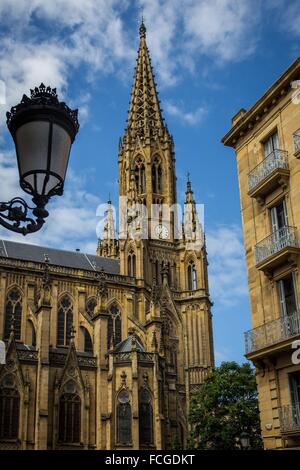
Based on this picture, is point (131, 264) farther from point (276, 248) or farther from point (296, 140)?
point (296, 140)

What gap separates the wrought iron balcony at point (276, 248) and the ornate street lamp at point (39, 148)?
12565mm


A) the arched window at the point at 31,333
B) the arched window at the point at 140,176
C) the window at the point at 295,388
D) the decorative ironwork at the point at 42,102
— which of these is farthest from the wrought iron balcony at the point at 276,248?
the arched window at the point at 140,176

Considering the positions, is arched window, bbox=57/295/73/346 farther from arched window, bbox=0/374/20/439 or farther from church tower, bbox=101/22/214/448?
arched window, bbox=0/374/20/439

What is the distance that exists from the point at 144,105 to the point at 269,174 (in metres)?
48.9

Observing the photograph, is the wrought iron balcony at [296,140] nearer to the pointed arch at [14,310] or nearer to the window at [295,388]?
the window at [295,388]

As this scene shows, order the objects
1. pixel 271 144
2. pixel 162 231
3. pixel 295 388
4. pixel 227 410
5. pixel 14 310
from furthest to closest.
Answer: pixel 162 231, pixel 14 310, pixel 227 410, pixel 271 144, pixel 295 388

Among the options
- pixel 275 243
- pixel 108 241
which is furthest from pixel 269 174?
pixel 108 241

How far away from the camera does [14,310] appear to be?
4462 centimetres

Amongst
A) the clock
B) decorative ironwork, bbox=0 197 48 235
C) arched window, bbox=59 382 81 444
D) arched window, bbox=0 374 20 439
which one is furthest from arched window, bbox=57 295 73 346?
decorative ironwork, bbox=0 197 48 235

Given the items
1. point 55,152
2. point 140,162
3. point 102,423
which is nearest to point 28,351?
point 102,423

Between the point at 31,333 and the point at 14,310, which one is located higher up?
the point at 14,310

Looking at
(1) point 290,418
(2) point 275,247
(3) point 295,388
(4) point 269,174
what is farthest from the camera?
(4) point 269,174

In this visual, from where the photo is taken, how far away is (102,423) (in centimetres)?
3672

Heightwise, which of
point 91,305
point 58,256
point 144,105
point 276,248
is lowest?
point 276,248
